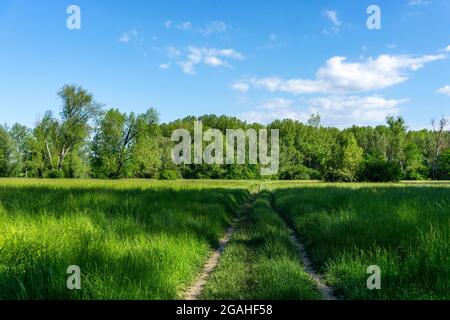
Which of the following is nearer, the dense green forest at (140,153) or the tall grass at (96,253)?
the tall grass at (96,253)

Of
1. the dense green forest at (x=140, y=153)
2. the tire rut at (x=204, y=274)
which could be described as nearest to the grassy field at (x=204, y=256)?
the tire rut at (x=204, y=274)

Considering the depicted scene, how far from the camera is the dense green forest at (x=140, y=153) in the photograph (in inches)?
2689

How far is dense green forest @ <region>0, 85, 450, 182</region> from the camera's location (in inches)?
2689

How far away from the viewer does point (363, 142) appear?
12369cm

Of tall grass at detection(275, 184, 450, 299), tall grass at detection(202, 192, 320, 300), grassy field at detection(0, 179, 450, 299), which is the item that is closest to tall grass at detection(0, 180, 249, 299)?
grassy field at detection(0, 179, 450, 299)

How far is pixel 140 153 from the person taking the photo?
73250 mm

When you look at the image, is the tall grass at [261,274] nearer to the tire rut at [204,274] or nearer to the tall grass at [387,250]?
the tire rut at [204,274]

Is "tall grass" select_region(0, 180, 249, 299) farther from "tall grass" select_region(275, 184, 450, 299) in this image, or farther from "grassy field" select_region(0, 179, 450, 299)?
"tall grass" select_region(275, 184, 450, 299)

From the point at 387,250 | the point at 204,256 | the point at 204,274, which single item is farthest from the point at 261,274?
the point at 387,250

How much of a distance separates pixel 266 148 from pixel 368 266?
348ft

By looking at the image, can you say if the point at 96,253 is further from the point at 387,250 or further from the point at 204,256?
the point at 387,250
